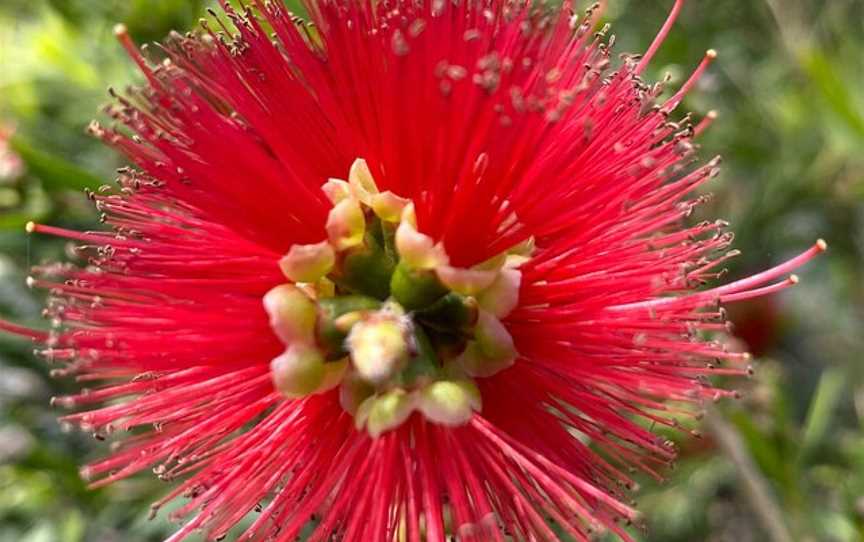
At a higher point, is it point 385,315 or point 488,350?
point 385,315

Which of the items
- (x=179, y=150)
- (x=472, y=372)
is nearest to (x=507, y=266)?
(x=472, y=372)

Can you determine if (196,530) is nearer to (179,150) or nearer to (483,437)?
(483,437)

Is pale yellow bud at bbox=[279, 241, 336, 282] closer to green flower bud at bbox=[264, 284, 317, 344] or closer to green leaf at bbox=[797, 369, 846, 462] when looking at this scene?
green flower bud at bbox=[264, 284, 317, 344]

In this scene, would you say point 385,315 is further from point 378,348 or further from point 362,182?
point 362,182

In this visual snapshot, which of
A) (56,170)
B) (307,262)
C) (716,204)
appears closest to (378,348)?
(307,262)

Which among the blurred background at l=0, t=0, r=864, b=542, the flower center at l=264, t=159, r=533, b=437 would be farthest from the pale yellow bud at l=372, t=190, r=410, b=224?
the blurred background at l=0, t=0, r=864, b=542

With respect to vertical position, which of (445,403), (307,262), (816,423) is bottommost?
(816,423)
